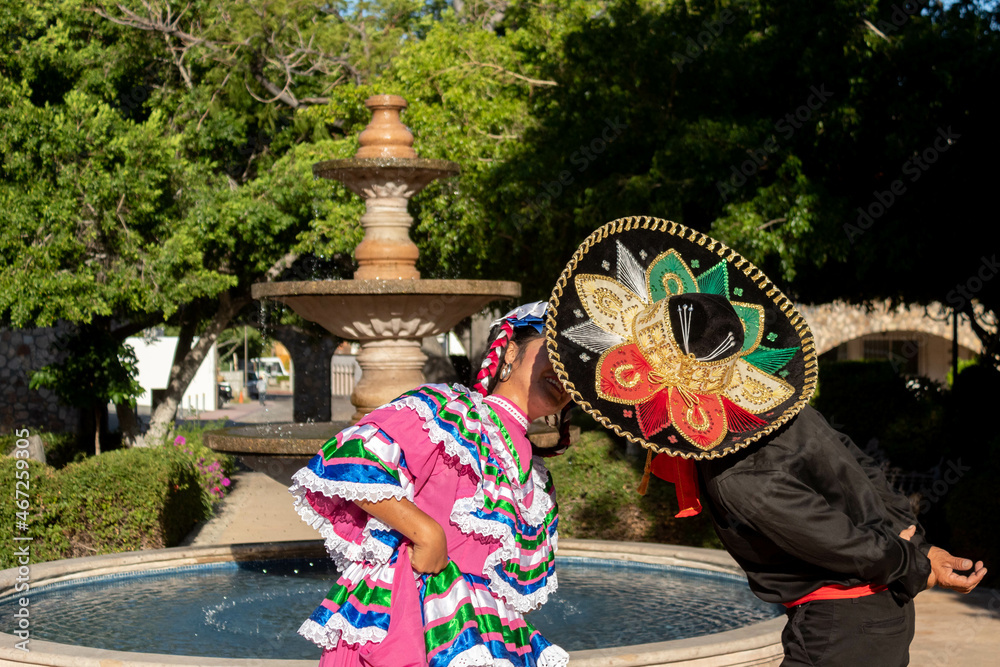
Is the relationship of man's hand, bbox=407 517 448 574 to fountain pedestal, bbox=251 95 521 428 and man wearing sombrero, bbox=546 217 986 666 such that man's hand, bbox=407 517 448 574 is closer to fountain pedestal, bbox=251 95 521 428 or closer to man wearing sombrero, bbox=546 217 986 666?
man wearing sombrero, bbox=546 217 986 666

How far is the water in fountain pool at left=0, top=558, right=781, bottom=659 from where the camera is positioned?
5.72 m

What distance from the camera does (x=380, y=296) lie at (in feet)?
25.0

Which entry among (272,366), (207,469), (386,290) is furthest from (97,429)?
(272,366)

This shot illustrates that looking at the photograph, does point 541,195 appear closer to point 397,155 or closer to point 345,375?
point 397,155

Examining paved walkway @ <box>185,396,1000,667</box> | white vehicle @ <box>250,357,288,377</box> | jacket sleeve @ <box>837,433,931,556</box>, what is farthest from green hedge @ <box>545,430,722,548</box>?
white vehicle @ <box>250,357,288,377</box>

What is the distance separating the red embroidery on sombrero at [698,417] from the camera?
272cm

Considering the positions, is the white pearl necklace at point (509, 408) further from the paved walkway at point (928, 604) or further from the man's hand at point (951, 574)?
the paved walkway at point (928, 604)

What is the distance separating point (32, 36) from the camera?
672 inches

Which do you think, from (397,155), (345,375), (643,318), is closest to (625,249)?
(643,318)

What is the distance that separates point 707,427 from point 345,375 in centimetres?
5033

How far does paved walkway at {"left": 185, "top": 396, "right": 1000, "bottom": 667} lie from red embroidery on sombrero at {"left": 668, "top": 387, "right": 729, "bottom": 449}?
4.99m

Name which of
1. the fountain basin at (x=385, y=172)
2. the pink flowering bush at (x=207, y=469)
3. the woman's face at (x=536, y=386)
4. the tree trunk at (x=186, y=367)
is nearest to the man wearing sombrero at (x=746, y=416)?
the woman's face at (x=536, y=386)

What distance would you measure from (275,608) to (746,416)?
185 inches

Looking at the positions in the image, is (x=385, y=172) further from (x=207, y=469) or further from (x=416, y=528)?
(x=207, y=469)
